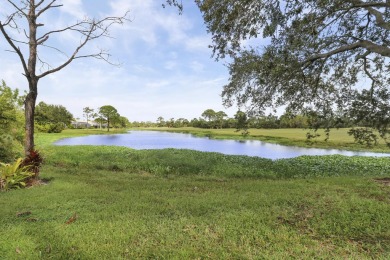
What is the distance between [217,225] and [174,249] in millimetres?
1264

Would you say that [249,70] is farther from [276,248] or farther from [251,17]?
[276,248]

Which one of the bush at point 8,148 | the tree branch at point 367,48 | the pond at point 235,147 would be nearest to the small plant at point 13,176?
the bush at point 8,148

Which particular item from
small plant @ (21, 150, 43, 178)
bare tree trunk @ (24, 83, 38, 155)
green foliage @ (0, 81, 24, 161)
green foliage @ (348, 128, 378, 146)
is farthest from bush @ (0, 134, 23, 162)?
green foliage @ (348, 128, 378, 146)

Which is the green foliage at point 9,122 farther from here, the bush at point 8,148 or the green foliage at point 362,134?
the green foliage at point 362,134

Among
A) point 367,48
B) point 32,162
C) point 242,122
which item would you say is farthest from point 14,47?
point 367,48

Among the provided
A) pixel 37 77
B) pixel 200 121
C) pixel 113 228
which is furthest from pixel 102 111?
pixel 113 228

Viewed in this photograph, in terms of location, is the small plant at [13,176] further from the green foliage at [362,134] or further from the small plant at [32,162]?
the green foliage at [362,134]

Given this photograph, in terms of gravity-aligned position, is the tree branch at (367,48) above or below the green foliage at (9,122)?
above

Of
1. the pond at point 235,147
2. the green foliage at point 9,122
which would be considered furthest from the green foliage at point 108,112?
the green foliage at point 9,122

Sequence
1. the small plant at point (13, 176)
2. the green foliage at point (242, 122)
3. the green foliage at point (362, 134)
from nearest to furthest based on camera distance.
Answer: the small plant at point (13, 176) → the green foliage at point (362, 134) → the green foliage at point (242, 122)

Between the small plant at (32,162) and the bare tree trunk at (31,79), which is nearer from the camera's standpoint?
the small plant at (32,162)

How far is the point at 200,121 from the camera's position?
467 feet

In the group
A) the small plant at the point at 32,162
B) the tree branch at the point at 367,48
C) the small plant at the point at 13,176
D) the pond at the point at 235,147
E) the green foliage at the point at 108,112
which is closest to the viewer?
the tree branch at the point at 367,48

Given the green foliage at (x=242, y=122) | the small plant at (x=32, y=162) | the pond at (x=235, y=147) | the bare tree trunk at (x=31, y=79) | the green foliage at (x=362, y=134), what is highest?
the bare tree trunk at (x=31, y=79)
